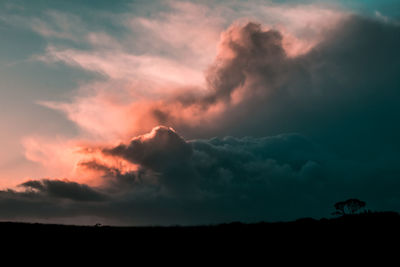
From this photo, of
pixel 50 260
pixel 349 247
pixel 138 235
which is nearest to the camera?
pixel 50 260

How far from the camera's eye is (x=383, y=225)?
184 ft

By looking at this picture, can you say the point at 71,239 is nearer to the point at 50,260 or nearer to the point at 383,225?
the point at 50,260

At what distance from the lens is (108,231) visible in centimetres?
5519

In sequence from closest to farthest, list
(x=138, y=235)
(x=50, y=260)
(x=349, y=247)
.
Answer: (x=50, y=260)
(x=349, y=247)
(x=138, y=235)

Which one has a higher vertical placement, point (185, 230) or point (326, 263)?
point (185, 230)

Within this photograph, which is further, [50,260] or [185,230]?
[185,230]

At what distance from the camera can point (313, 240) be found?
50781mm

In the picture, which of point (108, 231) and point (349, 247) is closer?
point (349, 247)

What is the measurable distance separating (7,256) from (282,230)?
34474 mm

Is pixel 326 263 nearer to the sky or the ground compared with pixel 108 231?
nearer to the ground

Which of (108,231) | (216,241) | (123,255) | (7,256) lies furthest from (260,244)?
(7,256)

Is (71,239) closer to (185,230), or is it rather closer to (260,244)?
(185,230)

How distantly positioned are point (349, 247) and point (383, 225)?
11262mm

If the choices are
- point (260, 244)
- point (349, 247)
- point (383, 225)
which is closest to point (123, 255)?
point (260, 244)
